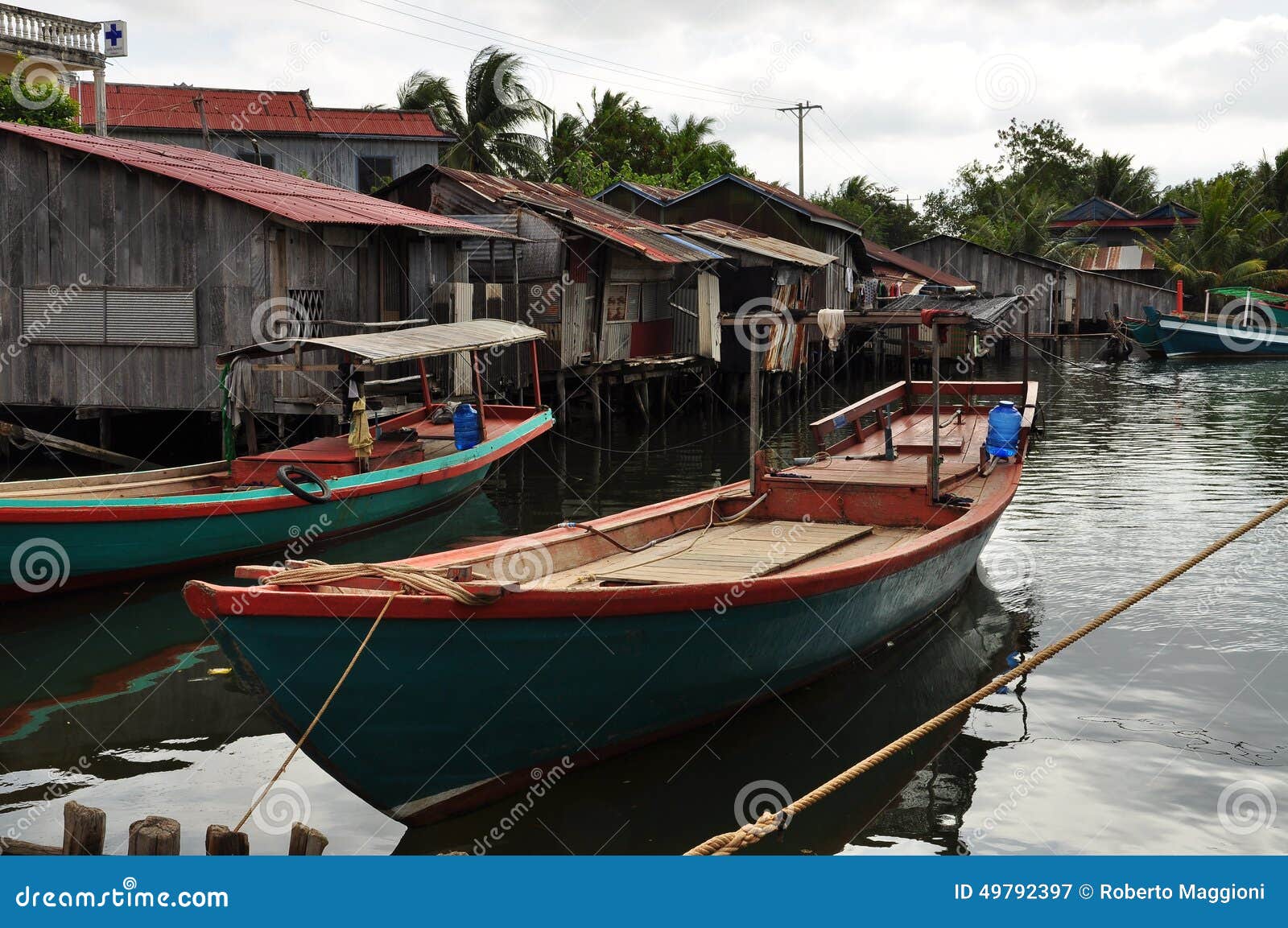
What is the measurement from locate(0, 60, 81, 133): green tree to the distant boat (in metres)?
30.0

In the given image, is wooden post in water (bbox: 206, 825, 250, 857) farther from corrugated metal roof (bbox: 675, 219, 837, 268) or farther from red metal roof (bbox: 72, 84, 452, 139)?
red metal roof (bbox: 72, 84, 452, 139)

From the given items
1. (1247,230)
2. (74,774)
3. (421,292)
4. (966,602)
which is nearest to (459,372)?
(421,292)

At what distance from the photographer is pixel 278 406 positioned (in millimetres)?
15203

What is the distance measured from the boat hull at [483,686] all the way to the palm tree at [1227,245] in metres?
40.2

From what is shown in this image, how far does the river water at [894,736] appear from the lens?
6430 millimetres

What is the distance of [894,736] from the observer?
7.94 metres

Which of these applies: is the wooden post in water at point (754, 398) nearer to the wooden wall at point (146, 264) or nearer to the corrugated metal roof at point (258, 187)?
the corrugated metal roof at point (258, 187)

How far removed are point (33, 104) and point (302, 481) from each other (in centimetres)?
1262

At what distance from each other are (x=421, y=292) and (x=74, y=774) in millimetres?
11134

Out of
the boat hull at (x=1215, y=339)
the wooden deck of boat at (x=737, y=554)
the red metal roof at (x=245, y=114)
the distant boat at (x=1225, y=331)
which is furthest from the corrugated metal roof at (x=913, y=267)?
the wooden deck of boat at (x=737, y=554)

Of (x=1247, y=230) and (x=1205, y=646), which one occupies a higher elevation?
(x=1247, y=230)

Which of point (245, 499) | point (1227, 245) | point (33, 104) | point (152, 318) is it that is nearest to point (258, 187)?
point (152, 318)

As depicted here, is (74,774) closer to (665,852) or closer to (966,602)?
(665,852)

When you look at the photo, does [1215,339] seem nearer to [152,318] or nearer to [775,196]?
[775,196]
